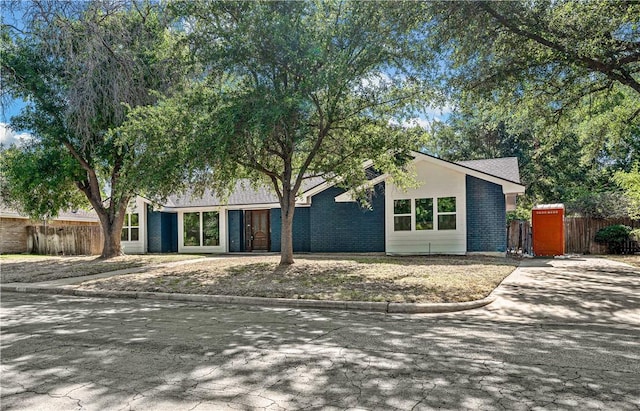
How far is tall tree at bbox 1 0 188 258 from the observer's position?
15539 millimetres

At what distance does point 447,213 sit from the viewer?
18.6 metres

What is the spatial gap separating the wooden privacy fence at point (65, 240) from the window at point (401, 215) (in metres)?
16.7

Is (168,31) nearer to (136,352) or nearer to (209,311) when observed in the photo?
(209,311)

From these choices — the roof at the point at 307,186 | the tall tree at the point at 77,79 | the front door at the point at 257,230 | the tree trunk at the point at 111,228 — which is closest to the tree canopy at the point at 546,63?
the roof at the point at 307,186

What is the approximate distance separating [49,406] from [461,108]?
13279mm

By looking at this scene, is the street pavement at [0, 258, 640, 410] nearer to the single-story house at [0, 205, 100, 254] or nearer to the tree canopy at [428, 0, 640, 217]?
the tree canopy at [428, 0, 640, 217]

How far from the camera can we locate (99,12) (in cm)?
1634

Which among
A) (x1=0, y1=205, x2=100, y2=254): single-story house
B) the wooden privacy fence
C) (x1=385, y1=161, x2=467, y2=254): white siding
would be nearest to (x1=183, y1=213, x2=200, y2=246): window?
the wooden privacy fence

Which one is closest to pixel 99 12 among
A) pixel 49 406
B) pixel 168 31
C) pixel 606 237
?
pixel 168 31

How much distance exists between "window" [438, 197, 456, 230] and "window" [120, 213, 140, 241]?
16544 mm

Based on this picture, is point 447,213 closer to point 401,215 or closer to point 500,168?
point 401,215

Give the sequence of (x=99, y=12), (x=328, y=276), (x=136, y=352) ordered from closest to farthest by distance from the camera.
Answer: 1. (x=136, y=352)
2. (x=328, y=276)
3. (x=99, y=12)

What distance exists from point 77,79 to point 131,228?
37.3 feet

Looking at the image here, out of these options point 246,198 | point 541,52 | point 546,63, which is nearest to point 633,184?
point 546,63
